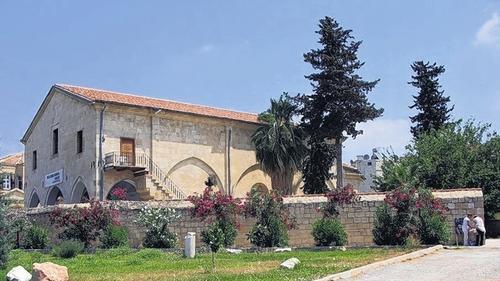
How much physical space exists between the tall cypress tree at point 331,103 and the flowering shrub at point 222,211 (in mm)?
17955

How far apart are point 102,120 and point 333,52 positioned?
15087 mm

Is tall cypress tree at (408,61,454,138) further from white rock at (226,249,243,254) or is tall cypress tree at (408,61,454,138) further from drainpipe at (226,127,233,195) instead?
white rock at (226,249,243,254)

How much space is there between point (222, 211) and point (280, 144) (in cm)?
1944

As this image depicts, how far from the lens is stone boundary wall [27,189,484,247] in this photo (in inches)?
915

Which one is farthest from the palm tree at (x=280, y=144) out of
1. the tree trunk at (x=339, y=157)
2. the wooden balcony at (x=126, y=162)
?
the wooden balcony at (x=126, y=162)

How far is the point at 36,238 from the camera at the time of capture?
2673 cm

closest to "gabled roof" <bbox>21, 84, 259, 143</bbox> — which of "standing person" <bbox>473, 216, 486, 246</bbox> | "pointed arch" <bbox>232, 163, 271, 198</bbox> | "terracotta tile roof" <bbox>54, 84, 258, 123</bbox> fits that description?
A: "terracotta tile roof" <bbox>54, 84, 258, 123</bbox>

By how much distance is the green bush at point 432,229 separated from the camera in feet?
70.3

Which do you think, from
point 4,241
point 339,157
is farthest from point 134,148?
point 4,241

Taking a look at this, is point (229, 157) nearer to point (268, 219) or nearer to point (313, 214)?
point (313, 214)

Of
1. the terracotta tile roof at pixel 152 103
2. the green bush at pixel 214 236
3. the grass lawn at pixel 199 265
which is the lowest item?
the grass lawn at pixel 199 265

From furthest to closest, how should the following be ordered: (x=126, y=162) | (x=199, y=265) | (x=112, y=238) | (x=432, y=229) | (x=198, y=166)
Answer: (x=198, y=166), (x=126, y=162), (x=112, y=238), (x=432, y=229), (x=199, y=265)

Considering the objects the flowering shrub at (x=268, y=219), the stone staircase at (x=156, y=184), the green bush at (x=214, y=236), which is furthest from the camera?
the stone staircase at (x=156, y=184)

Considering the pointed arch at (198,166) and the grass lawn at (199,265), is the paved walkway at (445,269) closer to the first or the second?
the grass lawn at (199,265)
